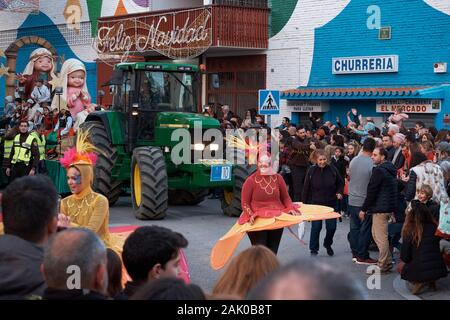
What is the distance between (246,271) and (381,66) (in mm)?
19243

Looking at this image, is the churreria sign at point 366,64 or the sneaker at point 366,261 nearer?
the sneaker at point 366,261

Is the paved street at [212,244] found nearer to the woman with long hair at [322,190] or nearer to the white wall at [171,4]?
the woman with long hair at [322,190]

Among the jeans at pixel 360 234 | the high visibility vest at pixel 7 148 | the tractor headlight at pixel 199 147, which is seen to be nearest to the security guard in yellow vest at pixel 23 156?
the high visibility vest at pixel 7 148

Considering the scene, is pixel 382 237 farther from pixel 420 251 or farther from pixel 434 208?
pixel 420 251

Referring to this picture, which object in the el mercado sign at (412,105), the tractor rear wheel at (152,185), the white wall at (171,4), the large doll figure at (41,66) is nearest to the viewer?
the tractor rear wheel at (152,185)

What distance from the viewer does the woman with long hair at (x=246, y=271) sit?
4.27m

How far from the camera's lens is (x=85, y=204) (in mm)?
7840

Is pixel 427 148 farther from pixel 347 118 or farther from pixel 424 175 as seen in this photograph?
pixel 347 118

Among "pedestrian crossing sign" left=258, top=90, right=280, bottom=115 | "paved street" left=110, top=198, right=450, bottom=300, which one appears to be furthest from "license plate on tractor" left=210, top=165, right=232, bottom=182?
"pedestrian crossing sign" left=258, top=90, right=280, bottom=115

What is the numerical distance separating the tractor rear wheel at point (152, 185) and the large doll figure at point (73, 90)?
1385cm

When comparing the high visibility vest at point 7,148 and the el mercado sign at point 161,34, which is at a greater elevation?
the el mercado sign at point 161,34

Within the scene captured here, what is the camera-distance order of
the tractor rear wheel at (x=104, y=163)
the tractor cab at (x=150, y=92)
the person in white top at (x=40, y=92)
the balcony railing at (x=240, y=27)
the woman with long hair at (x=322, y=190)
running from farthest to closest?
the person in white top at (x=40, y=92) < the balcony railing at (x=240, y=27) < the tractor rear wheel at (x=104, y=163) < the tractor cab at (x=150, y=92) < the woman with long hair at (x=322, y=190)

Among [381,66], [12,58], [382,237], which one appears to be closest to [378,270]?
[382,237]
